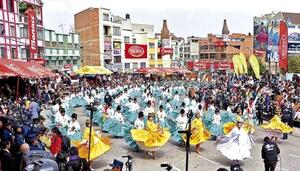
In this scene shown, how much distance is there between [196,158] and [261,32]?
78.5m

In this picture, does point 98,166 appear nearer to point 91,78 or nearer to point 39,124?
point 39,124

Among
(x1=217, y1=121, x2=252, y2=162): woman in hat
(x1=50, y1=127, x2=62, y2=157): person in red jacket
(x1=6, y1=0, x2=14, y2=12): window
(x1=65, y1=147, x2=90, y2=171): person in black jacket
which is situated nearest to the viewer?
(x1=65, y1=147, x2=90, y2=171): person in black jacket

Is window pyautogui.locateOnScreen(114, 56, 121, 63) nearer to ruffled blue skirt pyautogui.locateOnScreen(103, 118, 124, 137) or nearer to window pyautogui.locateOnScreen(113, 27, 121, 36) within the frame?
window pyautogui.locateOnScreen(113, 27, 121, 36)

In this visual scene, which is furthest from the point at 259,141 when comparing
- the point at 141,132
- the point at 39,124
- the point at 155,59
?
the point at 155,59

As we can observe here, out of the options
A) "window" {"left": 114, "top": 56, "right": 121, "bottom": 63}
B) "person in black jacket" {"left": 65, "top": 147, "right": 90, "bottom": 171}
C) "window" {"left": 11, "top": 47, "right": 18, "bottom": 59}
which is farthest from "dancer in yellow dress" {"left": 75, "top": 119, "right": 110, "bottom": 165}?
"window" {"left": 114, "top": 56, "right": 121, "bottom": 63}

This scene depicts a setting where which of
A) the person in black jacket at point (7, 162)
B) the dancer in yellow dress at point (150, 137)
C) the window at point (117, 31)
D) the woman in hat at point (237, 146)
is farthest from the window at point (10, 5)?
the person in black jacket at point (7, 162)

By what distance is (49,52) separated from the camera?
4809 centimetres

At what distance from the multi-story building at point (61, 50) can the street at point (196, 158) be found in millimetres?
33649

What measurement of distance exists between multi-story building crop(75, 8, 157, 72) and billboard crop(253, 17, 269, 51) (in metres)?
29.3

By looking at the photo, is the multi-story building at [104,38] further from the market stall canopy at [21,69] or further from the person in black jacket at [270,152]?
the person in black jacket at [270,152]

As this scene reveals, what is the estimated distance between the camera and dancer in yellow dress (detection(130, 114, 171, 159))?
13.5 m

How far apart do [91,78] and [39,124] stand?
107ft

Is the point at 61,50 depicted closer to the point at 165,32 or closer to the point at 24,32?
the point at 24,32

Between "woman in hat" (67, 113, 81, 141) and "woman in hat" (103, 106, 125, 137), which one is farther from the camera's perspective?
"woman in hat" (103, 106, 125, 137)
